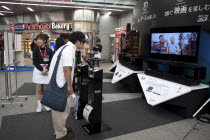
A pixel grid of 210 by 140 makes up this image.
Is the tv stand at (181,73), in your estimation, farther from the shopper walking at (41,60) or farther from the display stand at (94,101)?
the shopper walking at (41,60)

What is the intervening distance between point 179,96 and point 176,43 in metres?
1.21

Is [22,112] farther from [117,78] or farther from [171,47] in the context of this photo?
[171,47]

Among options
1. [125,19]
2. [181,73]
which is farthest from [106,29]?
[181,73]

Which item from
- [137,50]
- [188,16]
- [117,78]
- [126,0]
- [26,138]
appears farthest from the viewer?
[126,0]

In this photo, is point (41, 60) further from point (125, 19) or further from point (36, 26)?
point (36, 26)

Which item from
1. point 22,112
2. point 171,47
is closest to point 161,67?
point 171,47

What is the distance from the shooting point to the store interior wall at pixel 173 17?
11.5 feet

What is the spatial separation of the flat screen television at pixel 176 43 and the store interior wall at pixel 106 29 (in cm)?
747

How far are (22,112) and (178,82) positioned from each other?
309 centimetres

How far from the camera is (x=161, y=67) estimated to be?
480cm

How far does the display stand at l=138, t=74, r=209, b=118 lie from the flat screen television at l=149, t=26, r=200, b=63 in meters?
0.63

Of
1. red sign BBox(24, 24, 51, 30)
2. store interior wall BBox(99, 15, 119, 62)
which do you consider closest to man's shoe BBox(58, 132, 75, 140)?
store interior wall BBox(99, 15, 119, 62)

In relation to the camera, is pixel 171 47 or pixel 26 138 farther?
pixel 171 47

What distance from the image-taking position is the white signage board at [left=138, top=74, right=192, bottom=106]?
326cm
